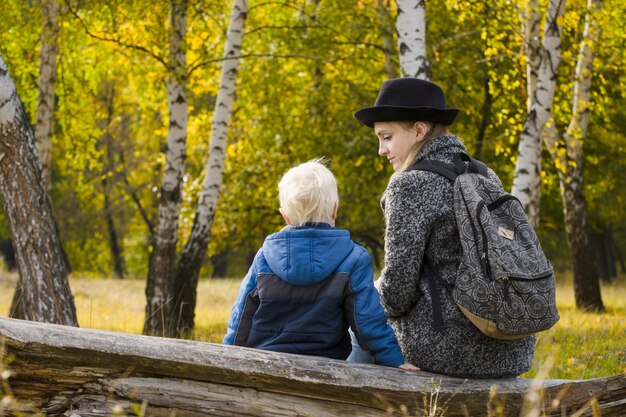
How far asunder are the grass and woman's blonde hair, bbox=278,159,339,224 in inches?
48.0

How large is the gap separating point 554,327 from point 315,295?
555 centimetres

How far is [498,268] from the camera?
352 cm

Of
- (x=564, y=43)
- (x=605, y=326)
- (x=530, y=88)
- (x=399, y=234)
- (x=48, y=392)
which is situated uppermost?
(x=564, y=43)

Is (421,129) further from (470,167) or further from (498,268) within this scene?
(498,268)

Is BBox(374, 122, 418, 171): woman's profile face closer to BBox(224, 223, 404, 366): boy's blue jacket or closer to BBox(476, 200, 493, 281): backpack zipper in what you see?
BBox(224, 223, 404, 366): boy's blue jacket

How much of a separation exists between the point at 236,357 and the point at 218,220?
1549 cm

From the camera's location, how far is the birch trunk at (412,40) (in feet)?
22.5

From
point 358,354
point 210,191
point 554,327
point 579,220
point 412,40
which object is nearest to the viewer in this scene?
point 358,354

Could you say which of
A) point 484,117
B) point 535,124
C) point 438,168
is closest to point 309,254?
point 438,168

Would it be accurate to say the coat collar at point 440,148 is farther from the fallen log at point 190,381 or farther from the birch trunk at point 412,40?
the birch trunk at point 412,40

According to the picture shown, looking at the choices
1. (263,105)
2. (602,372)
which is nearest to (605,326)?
(602,372)

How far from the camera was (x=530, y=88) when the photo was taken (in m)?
9.53

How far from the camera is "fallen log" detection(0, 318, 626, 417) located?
347cm

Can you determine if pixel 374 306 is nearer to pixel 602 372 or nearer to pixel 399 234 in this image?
pixel 399 234
